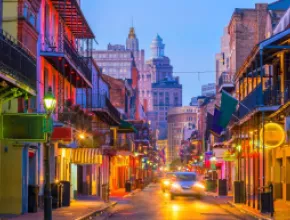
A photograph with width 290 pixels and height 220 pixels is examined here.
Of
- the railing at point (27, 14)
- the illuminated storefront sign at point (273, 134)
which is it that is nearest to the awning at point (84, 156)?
the railing at point (27, 14)

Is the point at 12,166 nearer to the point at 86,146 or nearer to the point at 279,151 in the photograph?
the point at 86,146

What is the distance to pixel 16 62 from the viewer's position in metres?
20.8

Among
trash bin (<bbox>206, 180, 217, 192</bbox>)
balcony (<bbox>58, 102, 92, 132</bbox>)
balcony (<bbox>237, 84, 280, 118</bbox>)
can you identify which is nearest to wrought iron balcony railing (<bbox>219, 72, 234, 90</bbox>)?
trash bin (<bbox>206, 180, 217, 192</bbox>)

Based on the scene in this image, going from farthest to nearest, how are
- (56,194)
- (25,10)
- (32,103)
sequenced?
1. (56,194)
2. (32,103)
3. (25,10)

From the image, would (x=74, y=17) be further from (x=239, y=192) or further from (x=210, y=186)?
(x=210, y=186)

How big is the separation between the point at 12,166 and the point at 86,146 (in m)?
13.9

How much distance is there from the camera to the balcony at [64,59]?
103 feet

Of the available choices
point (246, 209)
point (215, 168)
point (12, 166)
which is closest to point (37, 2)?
point (12, 166)

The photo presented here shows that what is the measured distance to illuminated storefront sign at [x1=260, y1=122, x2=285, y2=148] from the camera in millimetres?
27109

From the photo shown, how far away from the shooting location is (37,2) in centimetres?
2905

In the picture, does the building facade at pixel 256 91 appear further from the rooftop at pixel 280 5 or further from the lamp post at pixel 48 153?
the lamp post at pixel 48 153

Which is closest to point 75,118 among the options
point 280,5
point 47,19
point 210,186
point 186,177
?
point 47,19

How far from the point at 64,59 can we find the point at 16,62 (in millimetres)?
11661

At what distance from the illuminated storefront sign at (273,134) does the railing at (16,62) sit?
9.36 metres
